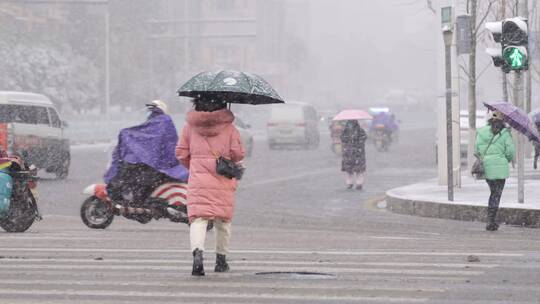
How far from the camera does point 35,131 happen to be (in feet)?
96.6

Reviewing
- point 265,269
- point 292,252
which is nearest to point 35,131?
point 292,252

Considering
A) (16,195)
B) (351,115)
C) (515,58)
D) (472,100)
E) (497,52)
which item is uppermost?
(497,52)

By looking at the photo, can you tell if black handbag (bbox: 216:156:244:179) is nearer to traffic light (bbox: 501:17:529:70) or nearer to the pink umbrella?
traffic light (bbox: 501:17:529:70)

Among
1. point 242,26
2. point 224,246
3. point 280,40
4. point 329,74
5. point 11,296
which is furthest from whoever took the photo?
point 329,74

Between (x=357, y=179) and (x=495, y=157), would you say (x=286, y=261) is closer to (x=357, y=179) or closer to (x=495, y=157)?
(x=495, y=157)

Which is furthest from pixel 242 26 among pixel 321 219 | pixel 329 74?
pixel 321 219

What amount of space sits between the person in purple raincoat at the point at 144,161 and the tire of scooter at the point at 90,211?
0.30 m

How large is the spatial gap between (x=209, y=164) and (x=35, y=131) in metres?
19.7

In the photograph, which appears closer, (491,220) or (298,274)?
(298,274)

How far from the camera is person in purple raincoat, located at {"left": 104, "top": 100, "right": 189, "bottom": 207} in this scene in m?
15.9

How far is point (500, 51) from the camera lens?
18062 mm

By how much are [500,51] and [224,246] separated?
28.3ft

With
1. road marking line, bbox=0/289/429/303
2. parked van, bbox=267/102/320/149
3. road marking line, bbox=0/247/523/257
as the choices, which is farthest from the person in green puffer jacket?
parked van, bbox=267/102/320/149

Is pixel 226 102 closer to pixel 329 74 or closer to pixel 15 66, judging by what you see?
pixel 15 66
